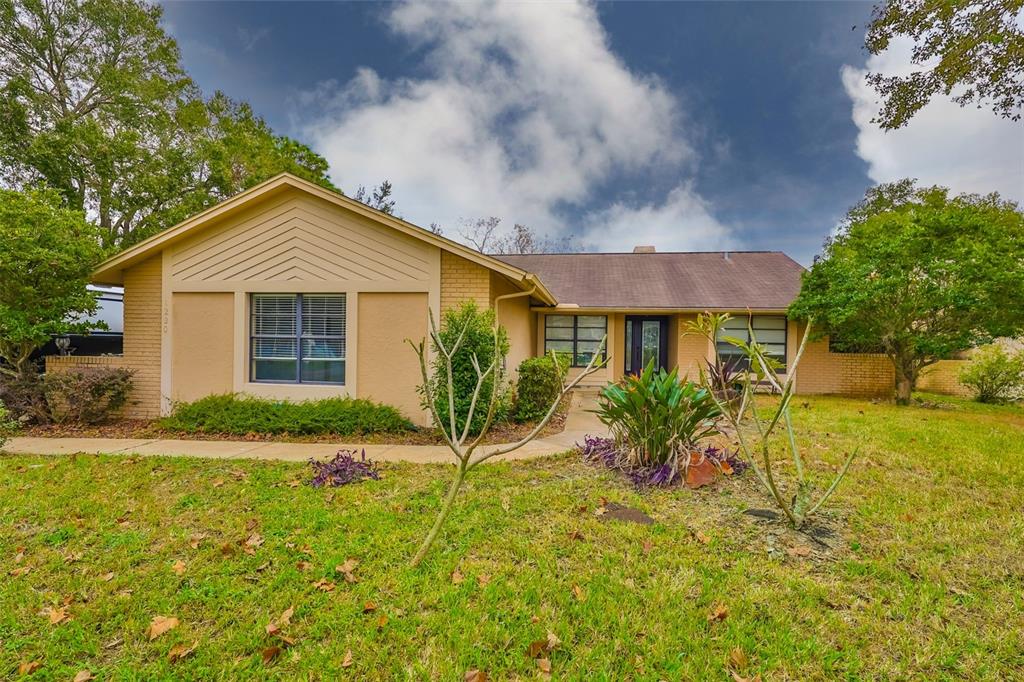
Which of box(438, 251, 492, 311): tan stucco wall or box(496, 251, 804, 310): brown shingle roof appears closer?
box(438, 251, 492, 311): tan stucco wall

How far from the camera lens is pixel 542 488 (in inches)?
185

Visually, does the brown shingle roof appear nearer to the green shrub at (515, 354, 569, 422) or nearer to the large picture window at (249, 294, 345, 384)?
the green shrub at (515, 354, 569, 422)

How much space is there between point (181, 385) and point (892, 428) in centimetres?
1227

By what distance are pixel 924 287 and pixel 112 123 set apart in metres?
28.1

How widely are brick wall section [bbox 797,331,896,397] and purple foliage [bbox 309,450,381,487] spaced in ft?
40.9

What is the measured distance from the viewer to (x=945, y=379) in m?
13.8

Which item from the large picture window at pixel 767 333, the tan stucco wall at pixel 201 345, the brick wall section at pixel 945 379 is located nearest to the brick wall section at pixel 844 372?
the large picture window at pixel 767 333

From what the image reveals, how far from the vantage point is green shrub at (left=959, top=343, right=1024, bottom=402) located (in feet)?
37.5

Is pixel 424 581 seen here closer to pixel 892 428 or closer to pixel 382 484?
pixel 382 484

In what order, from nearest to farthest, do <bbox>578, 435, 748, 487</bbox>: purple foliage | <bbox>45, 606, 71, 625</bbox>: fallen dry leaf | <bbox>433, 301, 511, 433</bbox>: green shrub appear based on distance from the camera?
<bbox>45, 606, 71, 625</bbox>: fallen dry leaf, <bbox>578, 435, 748, 487</bbox>: purple foliage, <bbox>433, 301, 511, 433</bbox>: green shrub

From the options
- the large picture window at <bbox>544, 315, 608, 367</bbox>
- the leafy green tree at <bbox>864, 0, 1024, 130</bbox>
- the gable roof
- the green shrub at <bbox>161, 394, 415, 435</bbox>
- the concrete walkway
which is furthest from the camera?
the large picture window at <bbox>544, 315, 608, 367</bbox>

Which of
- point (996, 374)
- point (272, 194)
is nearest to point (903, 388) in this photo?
point (996, 374)

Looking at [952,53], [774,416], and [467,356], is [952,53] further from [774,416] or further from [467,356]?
[467,356]

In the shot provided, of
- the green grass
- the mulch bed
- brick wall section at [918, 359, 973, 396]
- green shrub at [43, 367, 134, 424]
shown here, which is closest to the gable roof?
green shrub at [43, 367, 134, 424]
